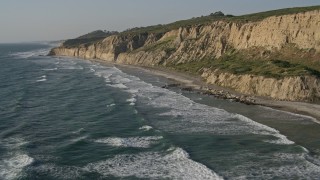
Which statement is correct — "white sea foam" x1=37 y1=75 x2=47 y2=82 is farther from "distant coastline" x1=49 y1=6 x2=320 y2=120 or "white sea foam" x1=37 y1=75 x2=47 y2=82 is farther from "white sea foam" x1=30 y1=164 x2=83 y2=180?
"white sea foam" x1=30 y1=164 x2=83 y2=180

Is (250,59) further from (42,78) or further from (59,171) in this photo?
(59,171)

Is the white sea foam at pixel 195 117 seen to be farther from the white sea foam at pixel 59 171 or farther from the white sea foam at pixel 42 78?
the white sea foam at pixel 42 78

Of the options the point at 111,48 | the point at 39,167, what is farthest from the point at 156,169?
the point at 111,48

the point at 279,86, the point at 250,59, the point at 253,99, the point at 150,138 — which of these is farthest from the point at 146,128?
the point at 250,59

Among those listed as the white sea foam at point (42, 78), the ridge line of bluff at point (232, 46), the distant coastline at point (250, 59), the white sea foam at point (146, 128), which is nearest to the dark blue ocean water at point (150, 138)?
the white sea foam at point (146, 128)

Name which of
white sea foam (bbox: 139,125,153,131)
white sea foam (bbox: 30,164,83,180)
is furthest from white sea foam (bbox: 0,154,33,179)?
white sea foam (bbox: 139,125,153,131)

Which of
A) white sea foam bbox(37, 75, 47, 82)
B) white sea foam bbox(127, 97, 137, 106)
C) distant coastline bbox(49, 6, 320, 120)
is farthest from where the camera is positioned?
white sea foam bbox(37, 75, 47, 82)
